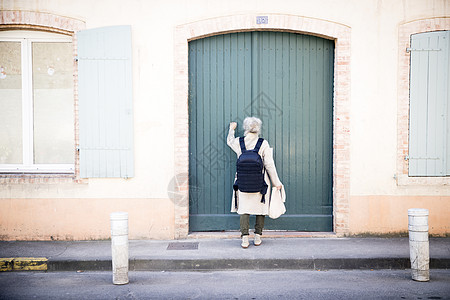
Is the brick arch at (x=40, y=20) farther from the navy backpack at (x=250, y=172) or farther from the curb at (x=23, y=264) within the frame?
the curb at (x=23, y=264)

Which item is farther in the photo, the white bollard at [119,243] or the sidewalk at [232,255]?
the sidewalk at [232,255]

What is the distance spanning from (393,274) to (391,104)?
273 centimetres

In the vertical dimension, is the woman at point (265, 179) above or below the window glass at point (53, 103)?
below

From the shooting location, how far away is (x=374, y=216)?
7.05 m

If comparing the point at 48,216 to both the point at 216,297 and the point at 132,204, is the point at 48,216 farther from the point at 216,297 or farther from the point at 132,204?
the point at 216,297

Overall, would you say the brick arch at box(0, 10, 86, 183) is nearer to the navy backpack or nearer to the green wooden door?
the green wooden door

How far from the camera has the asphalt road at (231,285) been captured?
4.87 metres

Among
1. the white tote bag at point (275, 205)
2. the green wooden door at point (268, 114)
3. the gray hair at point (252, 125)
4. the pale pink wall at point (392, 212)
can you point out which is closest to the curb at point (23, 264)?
the green wooden door at point (268, 114)

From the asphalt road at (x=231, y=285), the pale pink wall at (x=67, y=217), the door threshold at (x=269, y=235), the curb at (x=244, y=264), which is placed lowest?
the asphalt road at (x=231, y=285)

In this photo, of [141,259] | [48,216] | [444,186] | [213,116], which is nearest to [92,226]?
[48,216]

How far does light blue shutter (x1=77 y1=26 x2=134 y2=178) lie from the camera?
6.81 meters

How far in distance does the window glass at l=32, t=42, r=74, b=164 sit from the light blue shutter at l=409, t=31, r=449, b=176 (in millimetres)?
5544

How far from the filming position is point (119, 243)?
16.8ft

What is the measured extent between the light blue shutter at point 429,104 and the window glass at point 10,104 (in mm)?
6360
